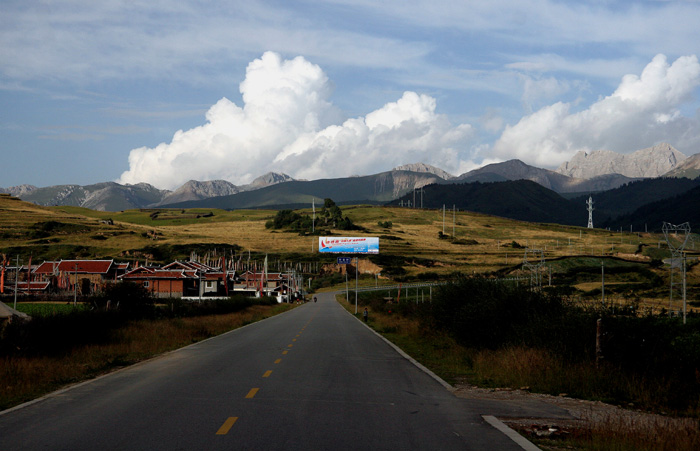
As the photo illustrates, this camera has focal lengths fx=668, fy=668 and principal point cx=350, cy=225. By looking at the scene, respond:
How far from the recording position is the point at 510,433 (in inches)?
410

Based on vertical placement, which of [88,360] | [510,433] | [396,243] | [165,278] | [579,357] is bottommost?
[165,278]

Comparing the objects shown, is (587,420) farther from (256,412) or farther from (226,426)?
(226,426)

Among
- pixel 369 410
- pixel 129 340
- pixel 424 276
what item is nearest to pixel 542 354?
pixel 369 410

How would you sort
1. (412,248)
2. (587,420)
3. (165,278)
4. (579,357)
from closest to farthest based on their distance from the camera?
(587,420) < (579,357) < (165,278) < (412,248)

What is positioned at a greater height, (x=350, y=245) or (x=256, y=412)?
(x=350, y=245)

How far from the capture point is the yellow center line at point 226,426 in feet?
32.7

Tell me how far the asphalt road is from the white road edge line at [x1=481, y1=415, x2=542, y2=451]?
0.13 m

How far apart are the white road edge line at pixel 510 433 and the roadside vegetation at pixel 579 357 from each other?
1.97ft

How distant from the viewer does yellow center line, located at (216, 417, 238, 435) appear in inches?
392

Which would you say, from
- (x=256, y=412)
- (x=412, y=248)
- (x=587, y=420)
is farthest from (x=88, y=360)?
(x=412, y=248)

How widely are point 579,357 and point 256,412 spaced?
10.4 m

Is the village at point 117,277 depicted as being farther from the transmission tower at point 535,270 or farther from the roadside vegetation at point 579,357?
the roadside vegetation at point 579,357

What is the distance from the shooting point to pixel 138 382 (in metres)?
16.1

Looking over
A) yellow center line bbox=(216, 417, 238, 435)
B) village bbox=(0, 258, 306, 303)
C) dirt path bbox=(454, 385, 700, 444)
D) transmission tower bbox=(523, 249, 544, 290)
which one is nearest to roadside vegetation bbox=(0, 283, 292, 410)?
yellow center line bbox=(216, 417, 238, 435)
